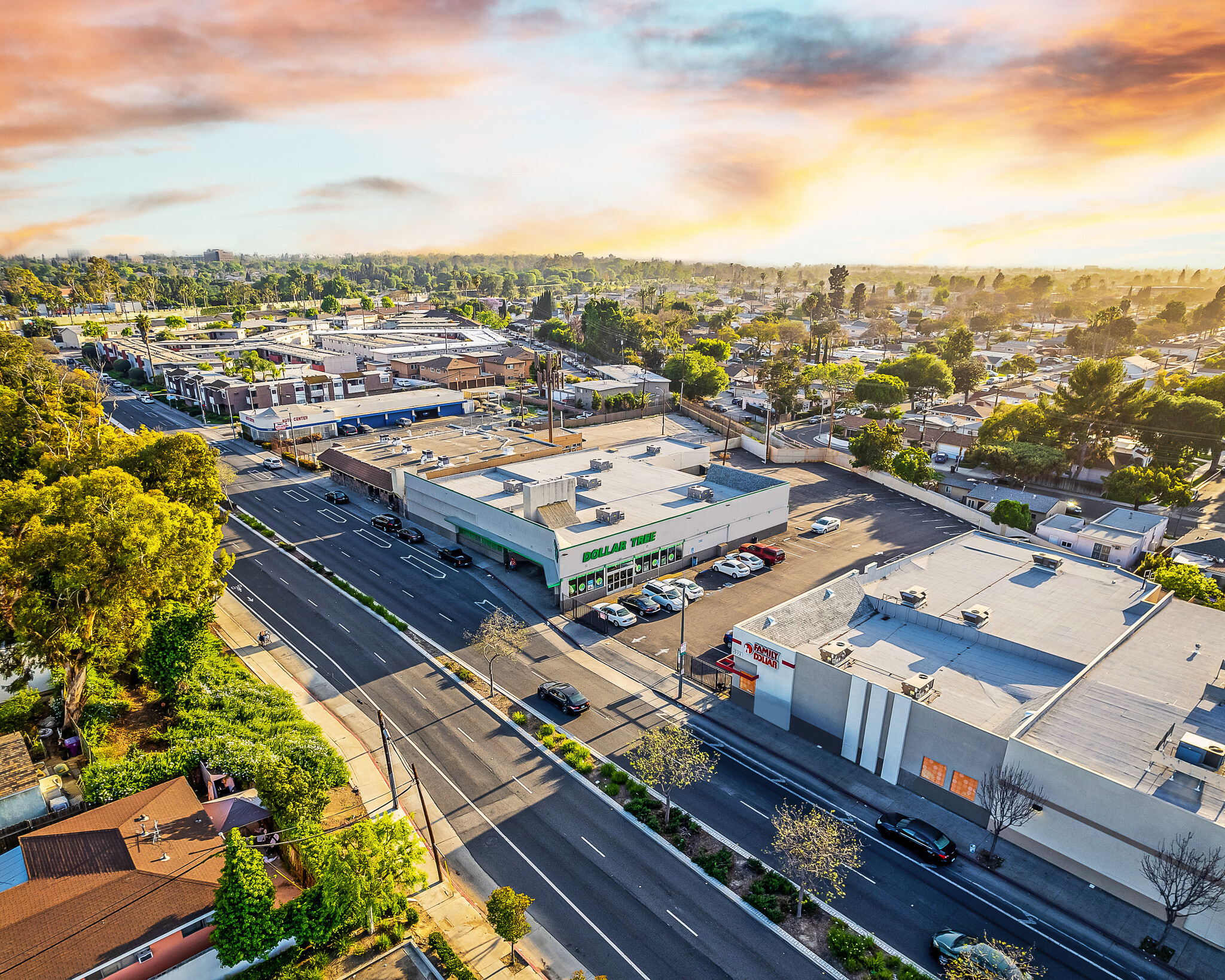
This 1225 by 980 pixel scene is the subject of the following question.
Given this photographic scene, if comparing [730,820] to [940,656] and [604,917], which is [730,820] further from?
[940,656]

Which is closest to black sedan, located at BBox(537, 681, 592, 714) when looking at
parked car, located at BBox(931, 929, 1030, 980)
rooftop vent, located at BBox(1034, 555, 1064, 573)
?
parked car, located at BBox(931, 929, 1030, 980)

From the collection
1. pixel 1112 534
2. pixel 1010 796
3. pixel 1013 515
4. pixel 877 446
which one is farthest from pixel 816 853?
pixel 877 446

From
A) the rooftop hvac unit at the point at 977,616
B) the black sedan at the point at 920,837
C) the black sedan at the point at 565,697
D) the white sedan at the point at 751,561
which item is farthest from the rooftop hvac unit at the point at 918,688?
the white sedan at the point at 751,561

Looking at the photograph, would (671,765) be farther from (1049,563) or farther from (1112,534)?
(1112,534)

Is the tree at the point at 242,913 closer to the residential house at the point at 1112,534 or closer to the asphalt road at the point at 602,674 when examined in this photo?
the asphalt road at the point at 602,674

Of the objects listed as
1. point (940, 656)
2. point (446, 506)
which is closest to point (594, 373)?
point (446, 506)

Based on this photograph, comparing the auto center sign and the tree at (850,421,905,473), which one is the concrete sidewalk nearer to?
the auto center sign
